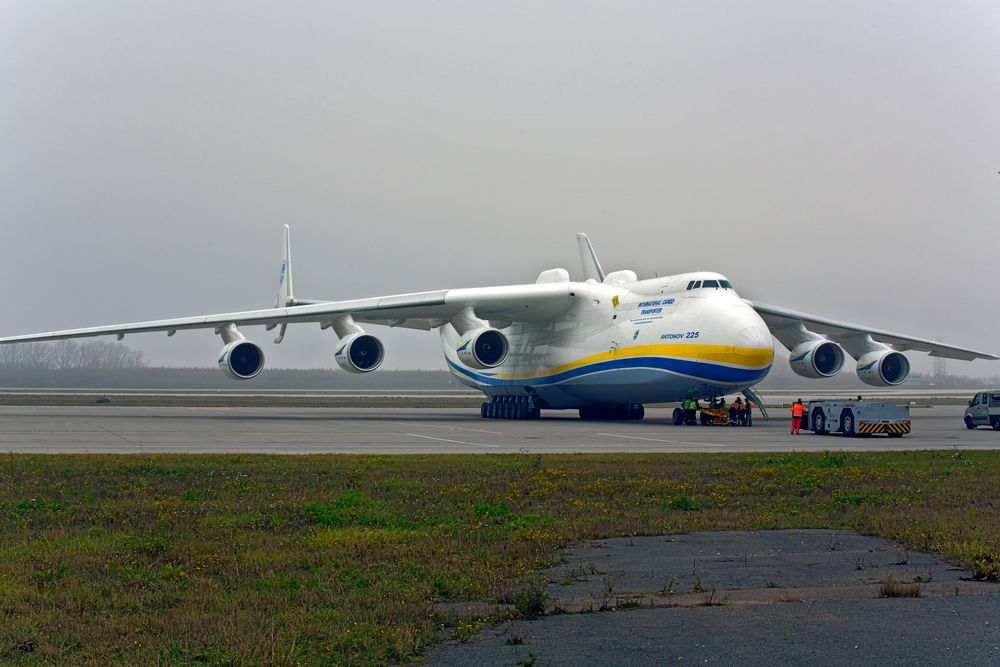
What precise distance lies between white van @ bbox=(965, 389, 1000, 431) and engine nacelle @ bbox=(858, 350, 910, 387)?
3.05 m

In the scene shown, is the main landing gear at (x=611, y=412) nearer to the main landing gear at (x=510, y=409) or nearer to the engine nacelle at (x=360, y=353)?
the main landing gear at (x=510, y=409)

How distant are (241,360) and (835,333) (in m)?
20.3

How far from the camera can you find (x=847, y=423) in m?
25.5

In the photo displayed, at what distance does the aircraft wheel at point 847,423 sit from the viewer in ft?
82.9

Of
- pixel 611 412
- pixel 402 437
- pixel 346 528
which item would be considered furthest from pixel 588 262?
pixel 346 528

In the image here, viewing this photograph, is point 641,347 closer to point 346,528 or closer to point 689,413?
point 689,413

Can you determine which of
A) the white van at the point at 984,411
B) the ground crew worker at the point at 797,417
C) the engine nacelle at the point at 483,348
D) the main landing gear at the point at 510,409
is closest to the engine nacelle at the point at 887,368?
the white van at the point at 984,411

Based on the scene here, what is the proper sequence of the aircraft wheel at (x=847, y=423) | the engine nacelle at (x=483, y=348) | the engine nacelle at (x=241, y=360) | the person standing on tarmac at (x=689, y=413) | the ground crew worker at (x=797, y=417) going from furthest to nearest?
the engine nacelle at (x=241, y=360), the person standing on tarmac at (x=689, y=413), the engine nacelle at (x=483, y=348), the ground crew worker at (x=797, y=417), the aircraft wheel at (x=847, y=423)

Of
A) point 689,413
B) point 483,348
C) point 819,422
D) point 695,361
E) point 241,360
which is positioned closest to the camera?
point 819,422

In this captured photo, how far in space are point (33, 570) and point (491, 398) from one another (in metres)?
30.5

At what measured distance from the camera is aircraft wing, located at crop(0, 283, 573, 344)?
31.7 metres

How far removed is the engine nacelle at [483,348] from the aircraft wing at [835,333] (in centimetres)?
840

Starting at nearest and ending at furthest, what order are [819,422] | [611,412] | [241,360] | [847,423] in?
[847,423]
[819,422]
[241,360]
[611,412]

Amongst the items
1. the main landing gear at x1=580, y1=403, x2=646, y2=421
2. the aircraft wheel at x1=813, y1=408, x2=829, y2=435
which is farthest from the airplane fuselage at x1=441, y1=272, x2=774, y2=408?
the aircraft wheel at x1=813, y1=408, x2=829, y2=435
